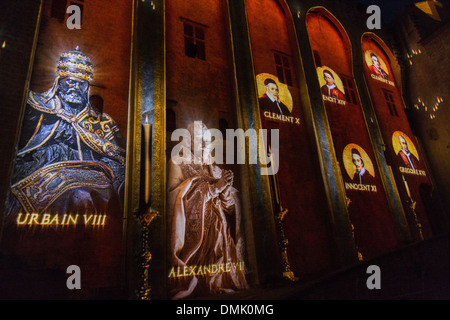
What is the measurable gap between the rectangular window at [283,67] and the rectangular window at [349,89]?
343 cm

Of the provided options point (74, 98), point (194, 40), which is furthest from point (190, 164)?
point (194, 40)

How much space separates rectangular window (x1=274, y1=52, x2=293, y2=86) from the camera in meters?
11.5

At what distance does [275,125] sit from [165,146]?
4483mm

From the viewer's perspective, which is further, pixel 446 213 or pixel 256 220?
pixel 446 213

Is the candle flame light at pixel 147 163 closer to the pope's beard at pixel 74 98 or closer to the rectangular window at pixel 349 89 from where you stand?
the pope's beard at pixel 74 98

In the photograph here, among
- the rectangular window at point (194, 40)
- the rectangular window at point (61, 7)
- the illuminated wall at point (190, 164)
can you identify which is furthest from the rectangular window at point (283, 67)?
the rectangular window at point (61, 7)

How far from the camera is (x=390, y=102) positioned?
1516cm

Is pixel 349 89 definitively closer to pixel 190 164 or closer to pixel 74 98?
pixel 190 164

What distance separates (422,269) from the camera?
16.9 ft

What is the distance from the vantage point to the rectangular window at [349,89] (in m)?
13.5


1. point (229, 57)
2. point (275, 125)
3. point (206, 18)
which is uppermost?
point (206, 18)

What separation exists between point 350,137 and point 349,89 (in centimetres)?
283
